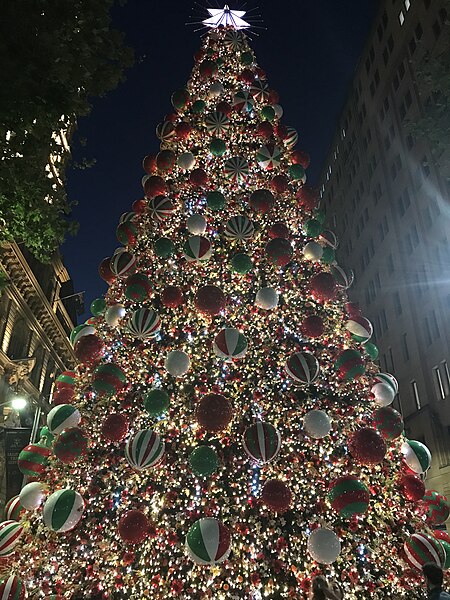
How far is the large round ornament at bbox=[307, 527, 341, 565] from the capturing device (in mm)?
4859

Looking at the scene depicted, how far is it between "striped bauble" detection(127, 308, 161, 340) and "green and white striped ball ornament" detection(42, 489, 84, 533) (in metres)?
2.28

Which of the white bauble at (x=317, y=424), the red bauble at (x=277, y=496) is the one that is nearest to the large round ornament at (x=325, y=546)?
the red bauble at (x=277, y=496)

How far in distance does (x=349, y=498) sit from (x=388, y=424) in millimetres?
1256

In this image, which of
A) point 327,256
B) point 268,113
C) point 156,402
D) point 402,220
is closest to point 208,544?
point 156,402

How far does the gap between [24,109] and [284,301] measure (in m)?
4.83

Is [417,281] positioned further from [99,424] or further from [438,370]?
[99,424]

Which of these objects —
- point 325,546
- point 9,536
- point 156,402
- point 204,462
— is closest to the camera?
point 325,546

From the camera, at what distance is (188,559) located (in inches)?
206

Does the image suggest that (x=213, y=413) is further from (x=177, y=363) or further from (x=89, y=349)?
(x=89, y=349)

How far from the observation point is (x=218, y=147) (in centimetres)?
827

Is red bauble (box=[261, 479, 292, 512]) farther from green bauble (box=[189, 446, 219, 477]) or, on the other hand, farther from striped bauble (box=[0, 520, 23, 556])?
striped bauble (box=[0, 520, 23, 556])

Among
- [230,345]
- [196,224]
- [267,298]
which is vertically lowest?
[230,345]

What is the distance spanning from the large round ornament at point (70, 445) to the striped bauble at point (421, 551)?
Answer: 4.27 meters

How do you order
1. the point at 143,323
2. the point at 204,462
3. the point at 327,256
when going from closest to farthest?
the point at 204,462 → the point at 143,323 → the point at 327,256
